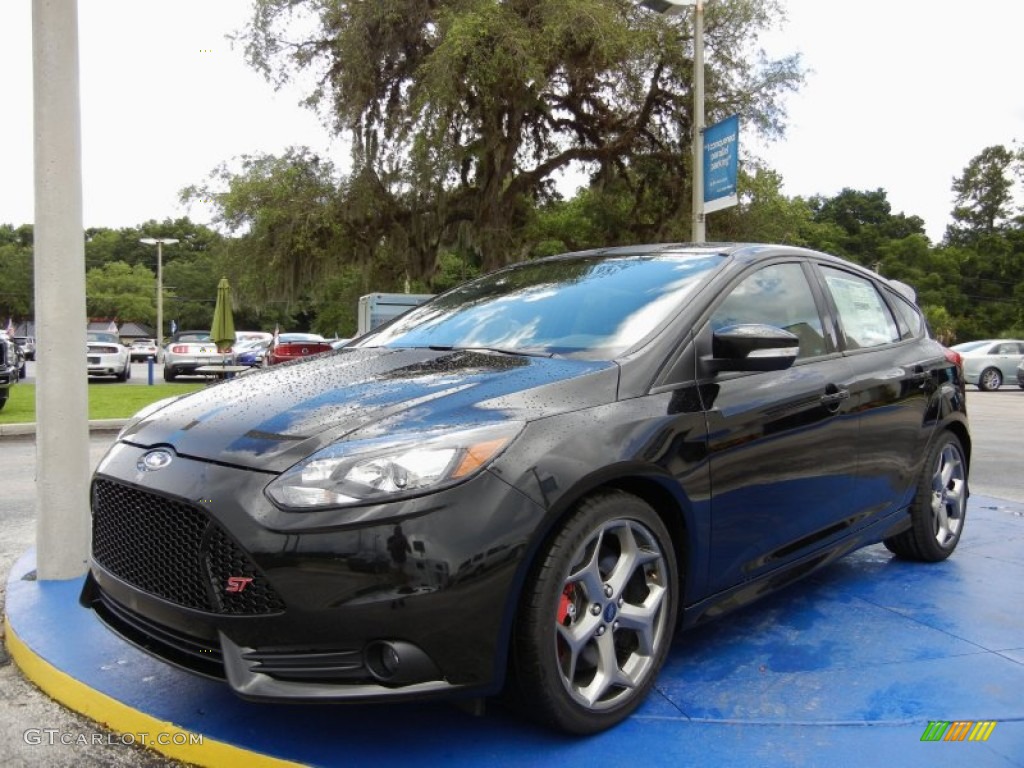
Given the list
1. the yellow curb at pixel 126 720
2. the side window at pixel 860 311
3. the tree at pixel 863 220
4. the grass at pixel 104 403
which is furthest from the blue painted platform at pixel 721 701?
the tree at pixel 863 220

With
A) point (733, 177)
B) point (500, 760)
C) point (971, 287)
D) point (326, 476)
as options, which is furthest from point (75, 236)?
point (971, 287)

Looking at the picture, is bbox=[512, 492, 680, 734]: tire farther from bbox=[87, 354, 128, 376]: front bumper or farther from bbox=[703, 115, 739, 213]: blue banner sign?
bbox=[87, 354, 128, 376]: front bumper

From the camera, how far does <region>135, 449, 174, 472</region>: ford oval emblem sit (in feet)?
7.75

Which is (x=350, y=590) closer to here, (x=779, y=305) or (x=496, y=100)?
(x=779, y=305)

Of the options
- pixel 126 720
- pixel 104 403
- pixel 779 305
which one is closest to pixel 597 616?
pixel 126 720

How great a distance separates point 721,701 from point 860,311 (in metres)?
2.14

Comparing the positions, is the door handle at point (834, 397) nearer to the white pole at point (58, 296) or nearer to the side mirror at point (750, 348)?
the side mirror at point (750, 348)

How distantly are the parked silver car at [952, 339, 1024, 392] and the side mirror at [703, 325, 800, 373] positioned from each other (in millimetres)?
23491

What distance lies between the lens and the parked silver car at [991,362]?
76.4 feet

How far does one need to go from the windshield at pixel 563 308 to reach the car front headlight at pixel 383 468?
2.53 ft

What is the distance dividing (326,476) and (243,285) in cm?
1868

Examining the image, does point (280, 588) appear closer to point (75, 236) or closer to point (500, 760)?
point (500, 760)

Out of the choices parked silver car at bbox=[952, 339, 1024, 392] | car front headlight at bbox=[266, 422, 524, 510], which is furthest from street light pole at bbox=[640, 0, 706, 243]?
parked silver car at bbox=[952, 339, 1024, 392]

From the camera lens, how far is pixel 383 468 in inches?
82.8
